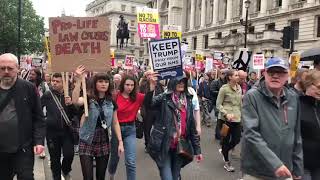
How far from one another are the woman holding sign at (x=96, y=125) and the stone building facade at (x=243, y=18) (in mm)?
24868

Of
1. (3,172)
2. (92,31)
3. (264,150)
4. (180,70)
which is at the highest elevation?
(92,31)

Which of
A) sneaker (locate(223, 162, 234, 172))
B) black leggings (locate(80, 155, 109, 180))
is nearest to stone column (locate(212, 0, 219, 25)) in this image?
sneaker (locate(223, 162, 234, 172))

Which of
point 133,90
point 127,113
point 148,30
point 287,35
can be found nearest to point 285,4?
point 287,35

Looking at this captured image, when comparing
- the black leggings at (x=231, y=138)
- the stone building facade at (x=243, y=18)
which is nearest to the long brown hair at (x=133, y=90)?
the black leggings at (x=231, y=138)

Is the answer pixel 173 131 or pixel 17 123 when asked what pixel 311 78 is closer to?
pixel 173 131

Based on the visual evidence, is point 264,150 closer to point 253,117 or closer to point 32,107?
point 253,117

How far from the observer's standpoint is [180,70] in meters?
6.81

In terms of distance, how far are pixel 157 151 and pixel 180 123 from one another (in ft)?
1.40

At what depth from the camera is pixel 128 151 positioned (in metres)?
6.84

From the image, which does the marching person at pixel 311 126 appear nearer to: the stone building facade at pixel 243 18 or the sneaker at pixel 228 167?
the sneaker at pixel 228 167

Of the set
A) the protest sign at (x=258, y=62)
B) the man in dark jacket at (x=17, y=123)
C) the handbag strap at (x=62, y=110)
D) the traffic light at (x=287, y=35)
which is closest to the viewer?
the man in dark jacket at (x=17, y=123)

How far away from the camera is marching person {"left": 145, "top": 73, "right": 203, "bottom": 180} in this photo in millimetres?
5887

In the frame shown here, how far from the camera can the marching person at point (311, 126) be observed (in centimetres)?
451

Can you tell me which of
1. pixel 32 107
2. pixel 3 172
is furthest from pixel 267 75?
pixel 3 172
